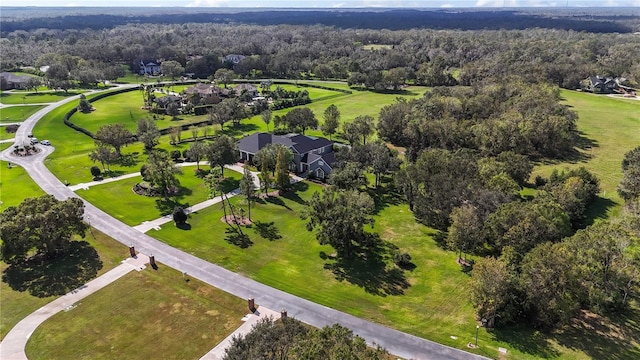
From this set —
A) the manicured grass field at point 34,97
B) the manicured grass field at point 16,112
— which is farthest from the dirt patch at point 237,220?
the manicured grass field at point 34,97

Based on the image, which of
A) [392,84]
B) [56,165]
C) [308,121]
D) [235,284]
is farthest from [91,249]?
[392,84]

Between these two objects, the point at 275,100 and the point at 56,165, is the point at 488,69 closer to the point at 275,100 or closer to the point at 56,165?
the point at 275,100

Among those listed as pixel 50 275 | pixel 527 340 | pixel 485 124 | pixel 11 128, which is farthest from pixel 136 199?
pixel 485 124

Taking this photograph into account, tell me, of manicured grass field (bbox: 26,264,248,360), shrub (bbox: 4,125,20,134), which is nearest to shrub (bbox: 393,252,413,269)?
manicured grass field (bbox: 26,264,248,360)

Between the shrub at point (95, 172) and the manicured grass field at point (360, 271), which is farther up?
the shrub at point (95, 172)

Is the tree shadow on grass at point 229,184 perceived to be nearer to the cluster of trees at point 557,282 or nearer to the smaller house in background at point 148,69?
the cluster of trees at point 557,282

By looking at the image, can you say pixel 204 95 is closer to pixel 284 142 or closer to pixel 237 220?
pixel 284 142

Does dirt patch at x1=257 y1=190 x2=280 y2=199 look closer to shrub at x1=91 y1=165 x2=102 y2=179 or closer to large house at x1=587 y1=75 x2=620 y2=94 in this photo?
shrub at x1=91 y1=165 x2=102 y2=179
